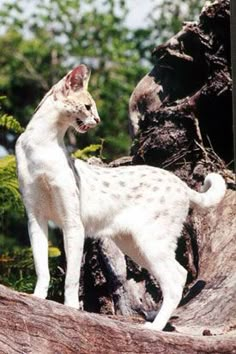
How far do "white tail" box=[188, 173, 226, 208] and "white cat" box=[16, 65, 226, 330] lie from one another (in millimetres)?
71

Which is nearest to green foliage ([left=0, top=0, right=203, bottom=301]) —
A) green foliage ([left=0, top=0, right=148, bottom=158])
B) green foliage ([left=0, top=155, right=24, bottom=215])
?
green foliage ([left=0, top=0, right=148, bottom=158])

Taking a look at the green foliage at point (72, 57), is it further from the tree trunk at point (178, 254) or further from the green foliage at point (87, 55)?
the tree trunk at point (178, 254)

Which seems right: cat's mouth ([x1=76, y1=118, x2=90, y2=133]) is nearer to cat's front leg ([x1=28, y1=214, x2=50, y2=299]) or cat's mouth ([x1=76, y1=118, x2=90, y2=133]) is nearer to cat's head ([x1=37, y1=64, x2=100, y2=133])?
cat's head ([x1=37, y1=64, x2=100, y2=133])

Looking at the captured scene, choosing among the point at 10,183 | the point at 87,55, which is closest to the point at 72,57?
the point at 87,55

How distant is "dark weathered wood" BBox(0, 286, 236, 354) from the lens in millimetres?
3094

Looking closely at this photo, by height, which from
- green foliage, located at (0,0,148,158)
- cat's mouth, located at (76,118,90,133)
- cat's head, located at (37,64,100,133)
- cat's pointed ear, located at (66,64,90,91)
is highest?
cat's pointed ear, located at (66,64,90,91)

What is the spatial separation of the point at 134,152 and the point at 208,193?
2.31ft

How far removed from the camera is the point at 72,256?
332 cm

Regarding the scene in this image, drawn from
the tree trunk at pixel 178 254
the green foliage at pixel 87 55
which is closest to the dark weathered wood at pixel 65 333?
the tree trunk at pixel 178 254

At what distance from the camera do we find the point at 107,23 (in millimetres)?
8445

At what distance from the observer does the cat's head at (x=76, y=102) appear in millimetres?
3318

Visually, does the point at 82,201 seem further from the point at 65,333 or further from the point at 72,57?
the point at 72,57

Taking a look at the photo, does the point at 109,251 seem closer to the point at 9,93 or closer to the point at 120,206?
the point at 120,206

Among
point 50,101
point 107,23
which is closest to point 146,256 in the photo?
point 50,101
